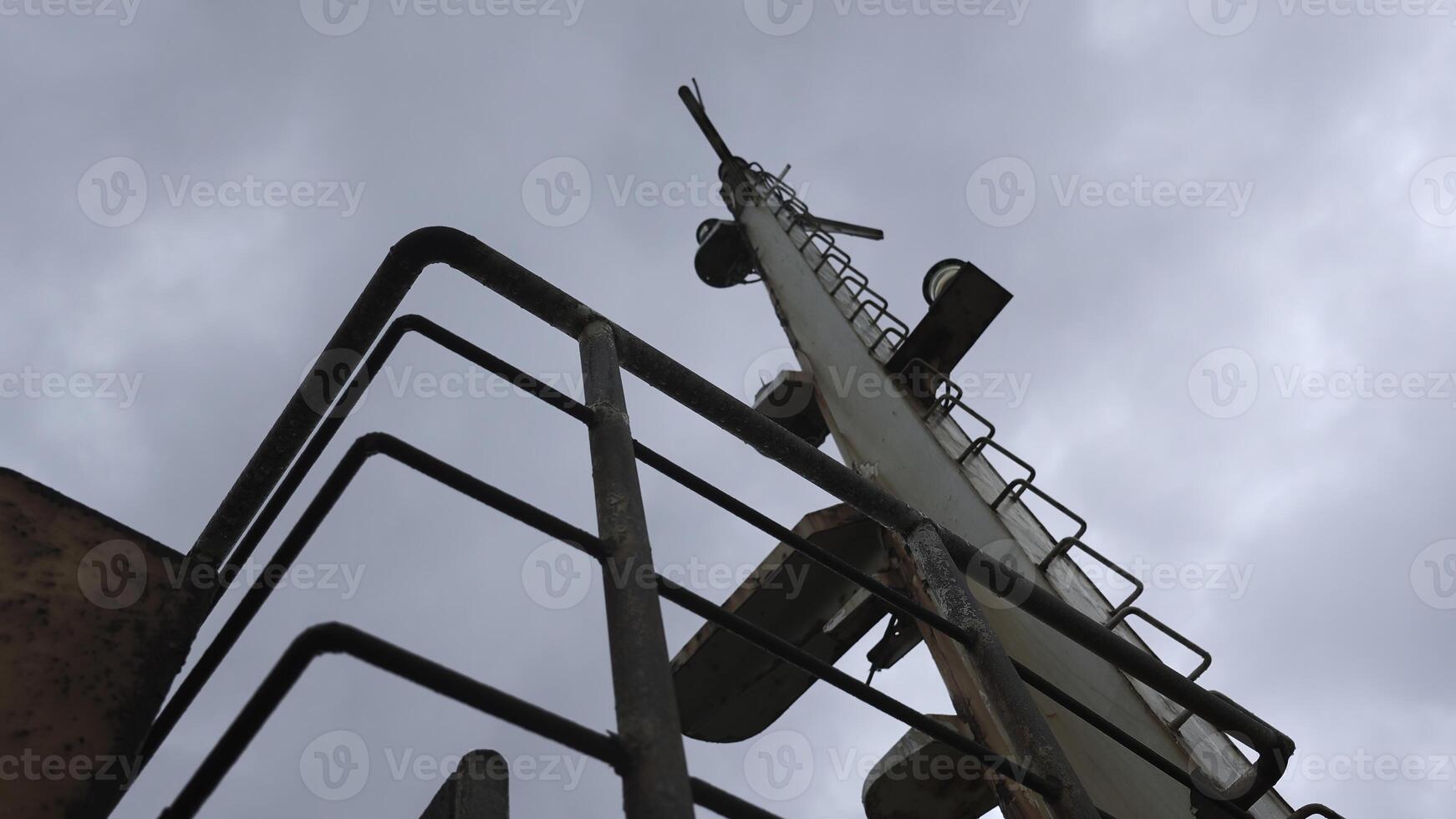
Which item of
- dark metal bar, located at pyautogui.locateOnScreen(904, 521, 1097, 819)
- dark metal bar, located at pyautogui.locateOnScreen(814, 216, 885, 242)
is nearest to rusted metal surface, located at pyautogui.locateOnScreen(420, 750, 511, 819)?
dark metal bar, located at pyautogui.locateOnScreen(904, 521, 1097, 819)

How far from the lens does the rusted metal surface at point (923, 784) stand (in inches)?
192

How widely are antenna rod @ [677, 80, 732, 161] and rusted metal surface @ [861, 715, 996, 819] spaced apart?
9409 millimetres

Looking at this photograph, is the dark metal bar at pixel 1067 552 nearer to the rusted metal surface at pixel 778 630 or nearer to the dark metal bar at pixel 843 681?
the rusted metal surface at pixel 778 630

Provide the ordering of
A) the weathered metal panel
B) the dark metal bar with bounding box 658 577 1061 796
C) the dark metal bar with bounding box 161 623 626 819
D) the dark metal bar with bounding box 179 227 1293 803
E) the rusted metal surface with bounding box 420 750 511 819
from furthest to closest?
the weathered metal panel → the dark metal bar with bounding box 179 227 1293 803 → the dark metal bar with bounding box 658 577 1061 796 → the rusted metal surface with bounding box 420 750 511 819 → the dark metal bar with bounding box 161 623 626 819

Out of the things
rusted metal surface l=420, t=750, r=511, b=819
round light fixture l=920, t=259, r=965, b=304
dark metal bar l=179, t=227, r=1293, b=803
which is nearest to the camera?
rusted metal surface l=420, t=750, r=511, b=819

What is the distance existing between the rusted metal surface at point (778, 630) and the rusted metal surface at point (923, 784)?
0.82 metres

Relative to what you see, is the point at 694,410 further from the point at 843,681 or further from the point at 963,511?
the point at 963,511

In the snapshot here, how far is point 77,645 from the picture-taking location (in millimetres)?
1893

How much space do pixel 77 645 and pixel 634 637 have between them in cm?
121

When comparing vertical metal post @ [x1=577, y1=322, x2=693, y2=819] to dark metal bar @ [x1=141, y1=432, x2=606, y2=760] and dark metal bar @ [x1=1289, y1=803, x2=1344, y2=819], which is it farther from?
dark metal bar @ [x1=1289, y1=803, x2=1344, y2=819]

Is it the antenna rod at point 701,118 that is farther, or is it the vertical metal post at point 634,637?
the antenna rod at point 701,118

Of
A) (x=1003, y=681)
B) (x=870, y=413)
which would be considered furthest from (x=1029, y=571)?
(x=1003, y=681)

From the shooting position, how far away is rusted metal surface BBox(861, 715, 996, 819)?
192 inches

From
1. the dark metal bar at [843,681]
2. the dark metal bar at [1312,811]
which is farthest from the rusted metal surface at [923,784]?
the dark metal bar at [843,681]
